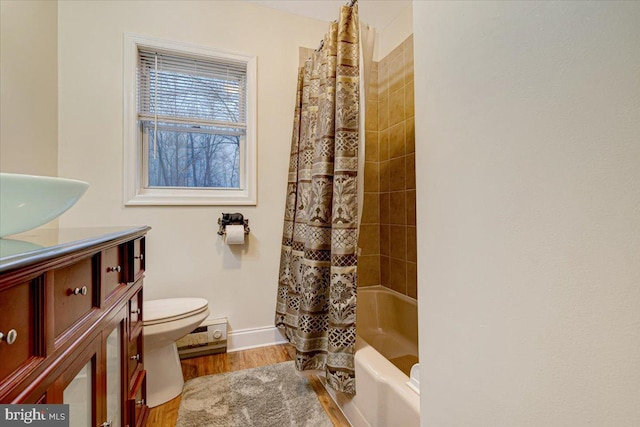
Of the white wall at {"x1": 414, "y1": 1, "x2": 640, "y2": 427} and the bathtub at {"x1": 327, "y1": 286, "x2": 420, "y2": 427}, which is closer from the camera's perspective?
the white wall at {"x1": 414, "y1": 1, "x2": 640, "y2": 427}

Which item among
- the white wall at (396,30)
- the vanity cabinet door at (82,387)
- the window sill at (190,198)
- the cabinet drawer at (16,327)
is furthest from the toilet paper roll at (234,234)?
the white wall at (396,30)

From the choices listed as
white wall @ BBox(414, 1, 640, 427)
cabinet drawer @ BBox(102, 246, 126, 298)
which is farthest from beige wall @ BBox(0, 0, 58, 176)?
white wall @ BBox(414, 1, 640, 427)

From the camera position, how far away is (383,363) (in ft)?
3.81

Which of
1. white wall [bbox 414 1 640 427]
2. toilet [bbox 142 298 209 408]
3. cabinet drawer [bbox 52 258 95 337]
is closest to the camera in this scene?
white wall [bbox 414 1 640 427]

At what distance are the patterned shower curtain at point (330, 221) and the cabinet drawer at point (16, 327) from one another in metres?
0.99

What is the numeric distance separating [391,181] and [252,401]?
5.41 ft

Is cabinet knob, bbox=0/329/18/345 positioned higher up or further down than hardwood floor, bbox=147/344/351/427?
higher up

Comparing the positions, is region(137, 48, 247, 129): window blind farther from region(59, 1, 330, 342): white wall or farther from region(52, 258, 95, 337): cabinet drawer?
region(52, 258, 95, 337): cabinet drawer

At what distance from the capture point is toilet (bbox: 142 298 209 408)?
135 centimetres

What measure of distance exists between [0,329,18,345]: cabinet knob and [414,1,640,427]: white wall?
804 millimetres

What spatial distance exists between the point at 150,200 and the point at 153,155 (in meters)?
0.33

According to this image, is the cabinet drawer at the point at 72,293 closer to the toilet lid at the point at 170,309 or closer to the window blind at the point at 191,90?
the toilet lid at the point at 170,309

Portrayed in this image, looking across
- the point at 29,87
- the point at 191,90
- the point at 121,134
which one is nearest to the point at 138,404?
the point at 121,134

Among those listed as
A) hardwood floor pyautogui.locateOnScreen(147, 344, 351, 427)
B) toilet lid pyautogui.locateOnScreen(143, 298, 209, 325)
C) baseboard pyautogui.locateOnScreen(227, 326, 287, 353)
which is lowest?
hardwood floor pyautogui.locateOnScreen(147, 344, 351, 427)
